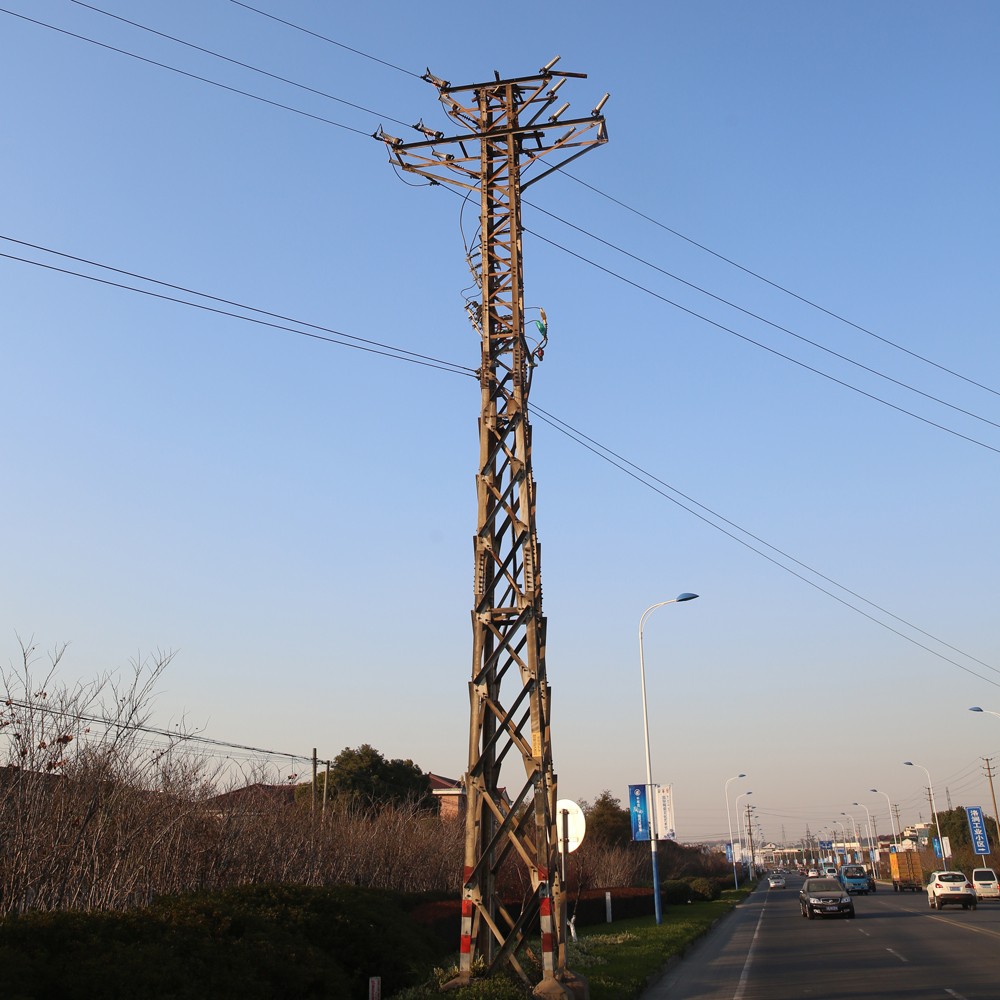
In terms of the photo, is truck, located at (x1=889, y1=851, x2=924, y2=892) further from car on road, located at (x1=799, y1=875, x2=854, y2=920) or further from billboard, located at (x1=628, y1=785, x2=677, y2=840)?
billboard, located at (x1=628, y1=785, x2=677, y2=840)

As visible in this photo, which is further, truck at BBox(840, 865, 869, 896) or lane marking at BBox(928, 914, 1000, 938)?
truck at BBox(840, 865, 869, 896)

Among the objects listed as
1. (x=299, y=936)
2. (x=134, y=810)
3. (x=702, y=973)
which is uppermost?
(x=134, y=810)

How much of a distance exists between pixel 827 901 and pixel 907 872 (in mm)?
51749

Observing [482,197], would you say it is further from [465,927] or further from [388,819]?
[388,819]

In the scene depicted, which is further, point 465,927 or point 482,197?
point 482,197

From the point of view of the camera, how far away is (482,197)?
46.4 feet

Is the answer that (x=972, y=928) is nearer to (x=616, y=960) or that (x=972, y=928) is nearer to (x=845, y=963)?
(x=845, y=963)

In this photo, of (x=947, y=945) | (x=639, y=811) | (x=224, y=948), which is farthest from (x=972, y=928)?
(x=224, y=948)

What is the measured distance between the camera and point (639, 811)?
31.0 metres

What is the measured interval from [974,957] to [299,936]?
49.7 ft

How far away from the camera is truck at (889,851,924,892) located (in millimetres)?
74694

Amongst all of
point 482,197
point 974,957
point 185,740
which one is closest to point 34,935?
point 185,740

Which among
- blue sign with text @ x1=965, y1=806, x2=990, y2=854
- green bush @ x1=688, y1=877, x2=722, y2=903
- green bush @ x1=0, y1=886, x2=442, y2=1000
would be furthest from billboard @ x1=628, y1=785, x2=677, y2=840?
blue sign with text @ x1=965, y1=806, x2=990, y2=854

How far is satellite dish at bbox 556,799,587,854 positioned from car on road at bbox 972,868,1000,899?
137 feet
